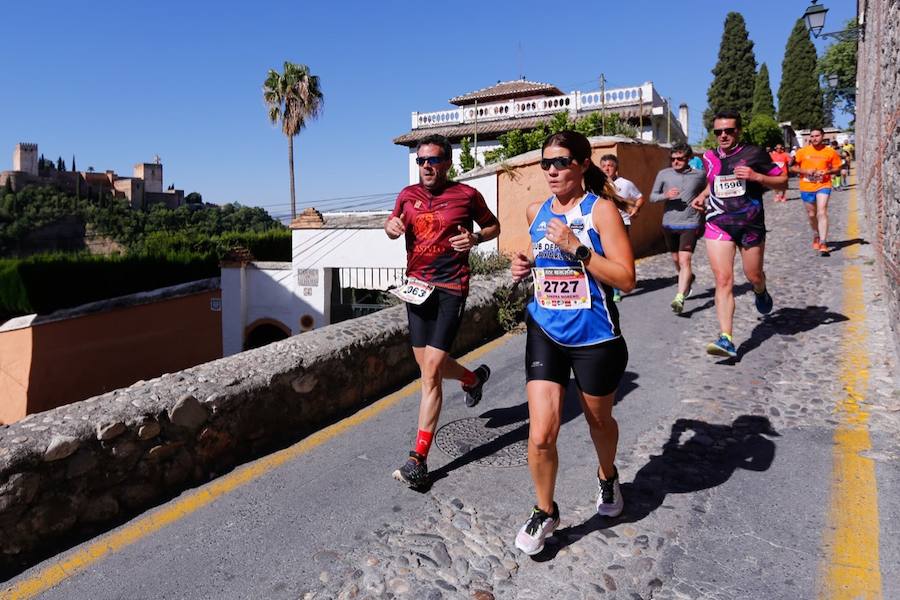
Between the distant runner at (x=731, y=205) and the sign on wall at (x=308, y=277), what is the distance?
17.0 meters

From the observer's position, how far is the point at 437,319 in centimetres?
375

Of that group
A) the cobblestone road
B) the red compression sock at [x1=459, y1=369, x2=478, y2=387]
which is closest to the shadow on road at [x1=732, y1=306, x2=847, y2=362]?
the cobblestone road

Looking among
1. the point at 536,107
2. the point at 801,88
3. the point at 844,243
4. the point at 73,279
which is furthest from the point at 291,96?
the point at 801,88

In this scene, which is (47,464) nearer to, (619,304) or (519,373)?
(519,373)

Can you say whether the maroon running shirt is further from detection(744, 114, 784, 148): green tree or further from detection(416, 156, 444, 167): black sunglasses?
detection(744, 114, 784, 148): green tree

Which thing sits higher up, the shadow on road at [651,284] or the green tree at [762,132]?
the green tree at [762,132]

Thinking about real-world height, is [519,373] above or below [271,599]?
above

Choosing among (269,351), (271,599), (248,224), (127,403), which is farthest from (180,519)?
(248,224)

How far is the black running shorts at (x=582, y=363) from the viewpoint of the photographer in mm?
2738

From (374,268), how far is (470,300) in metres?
13.9

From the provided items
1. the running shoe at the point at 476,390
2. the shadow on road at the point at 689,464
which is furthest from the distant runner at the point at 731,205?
the running shoe at the point at 476,390

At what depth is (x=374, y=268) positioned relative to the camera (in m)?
20.5

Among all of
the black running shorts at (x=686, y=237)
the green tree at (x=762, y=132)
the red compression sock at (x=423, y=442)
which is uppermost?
the green tree at (x=762, y=132)

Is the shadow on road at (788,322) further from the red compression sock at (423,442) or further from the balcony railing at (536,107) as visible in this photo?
the balcony railing at (536,107)
